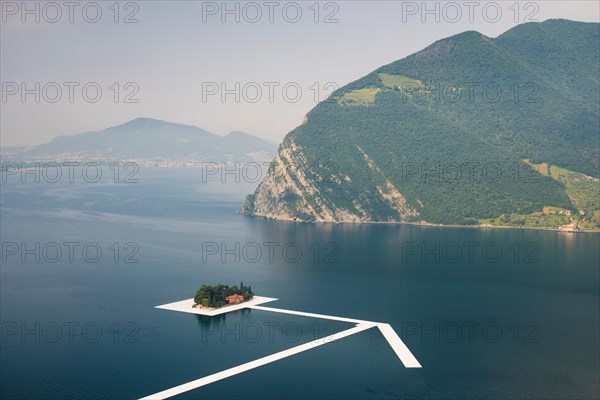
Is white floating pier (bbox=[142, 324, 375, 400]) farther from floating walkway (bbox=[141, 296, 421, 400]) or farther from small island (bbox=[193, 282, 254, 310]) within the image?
small island (bbox=[193, 282, 254, 310])

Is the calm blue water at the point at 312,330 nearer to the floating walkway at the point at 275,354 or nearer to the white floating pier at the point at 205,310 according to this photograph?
the floating walkway at the point at 275,354

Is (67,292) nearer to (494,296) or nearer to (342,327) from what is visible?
(342,327)

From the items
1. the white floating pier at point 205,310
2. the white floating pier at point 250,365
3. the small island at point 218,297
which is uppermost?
the small island at point 218,297

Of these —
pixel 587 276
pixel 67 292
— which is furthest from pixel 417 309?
pixel 67 292

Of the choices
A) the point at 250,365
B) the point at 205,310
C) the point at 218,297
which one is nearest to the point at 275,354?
the point at 250,365

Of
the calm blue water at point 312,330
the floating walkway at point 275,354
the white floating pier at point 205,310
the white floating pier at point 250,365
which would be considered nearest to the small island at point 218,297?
the white floating pier at point 205,310
